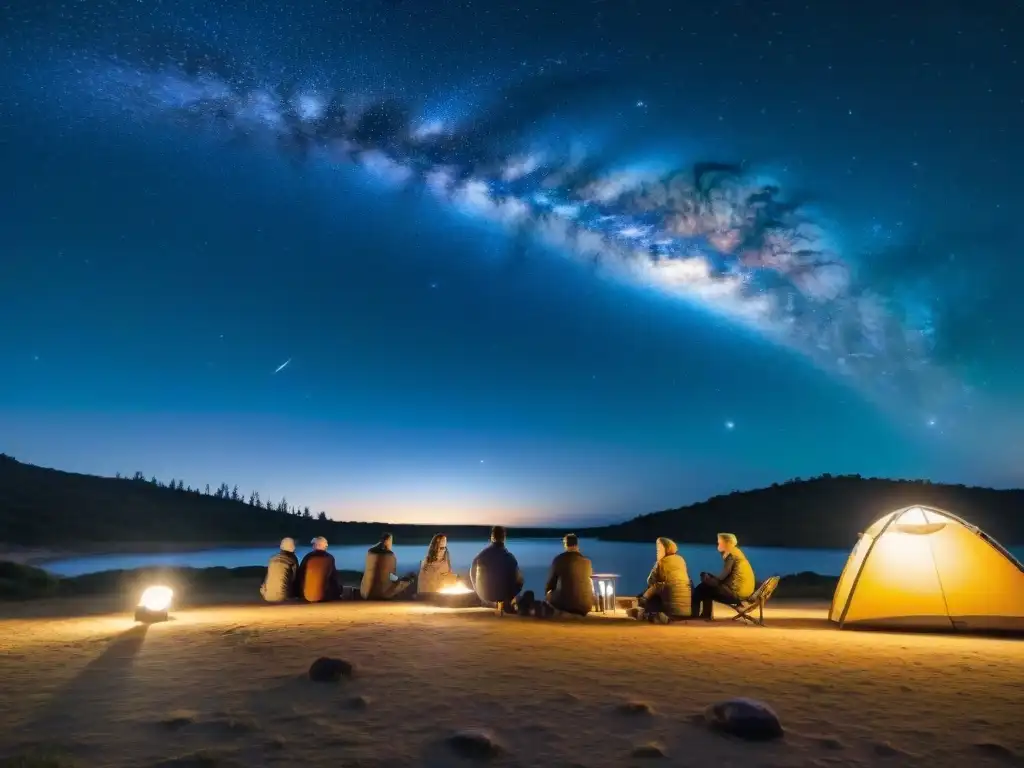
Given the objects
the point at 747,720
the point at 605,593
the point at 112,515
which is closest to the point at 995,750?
the point at 747,720

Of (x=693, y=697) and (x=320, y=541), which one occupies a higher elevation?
(x=320, y=541)

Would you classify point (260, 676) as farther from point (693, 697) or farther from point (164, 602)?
point (164, 602)

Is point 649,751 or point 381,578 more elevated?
point 381,578

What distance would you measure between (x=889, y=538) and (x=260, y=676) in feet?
35.5

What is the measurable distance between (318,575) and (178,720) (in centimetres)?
946

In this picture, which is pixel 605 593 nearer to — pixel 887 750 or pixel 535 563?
pixel 887 750

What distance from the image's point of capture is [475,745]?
17.3 ft

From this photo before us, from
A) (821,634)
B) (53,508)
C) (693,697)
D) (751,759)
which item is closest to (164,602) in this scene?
(693,697)

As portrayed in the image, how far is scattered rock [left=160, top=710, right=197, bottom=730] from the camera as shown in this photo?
5.69m

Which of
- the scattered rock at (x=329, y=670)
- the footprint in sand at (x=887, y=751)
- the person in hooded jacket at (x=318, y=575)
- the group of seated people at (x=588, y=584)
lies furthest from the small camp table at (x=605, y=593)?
the footprint in sand at (x=887, y=751)

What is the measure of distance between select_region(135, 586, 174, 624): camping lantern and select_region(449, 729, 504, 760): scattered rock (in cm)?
829

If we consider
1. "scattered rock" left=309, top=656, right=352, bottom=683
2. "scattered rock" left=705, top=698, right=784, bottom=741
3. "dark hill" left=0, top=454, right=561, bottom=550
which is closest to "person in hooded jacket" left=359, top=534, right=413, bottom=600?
"scattered rock" left=309, top=656, right=352, bottom=683

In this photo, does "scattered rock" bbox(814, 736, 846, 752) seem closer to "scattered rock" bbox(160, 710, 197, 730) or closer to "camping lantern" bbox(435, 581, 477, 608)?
"scattered rock" bbox(160, 710, 197, 730)

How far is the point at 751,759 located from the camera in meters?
5.15
